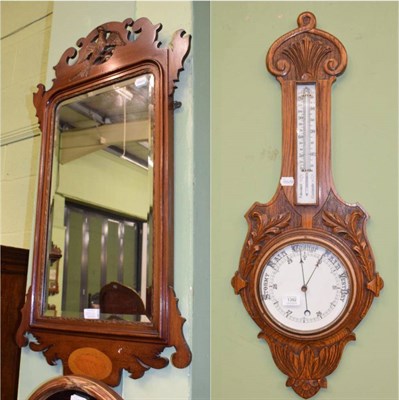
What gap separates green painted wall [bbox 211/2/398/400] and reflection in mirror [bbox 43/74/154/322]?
0.63 ft

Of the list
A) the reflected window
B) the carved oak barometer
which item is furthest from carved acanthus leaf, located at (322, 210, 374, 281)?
the reflected window

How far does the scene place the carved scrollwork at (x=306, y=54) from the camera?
131 centimetres

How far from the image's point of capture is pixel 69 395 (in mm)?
1339

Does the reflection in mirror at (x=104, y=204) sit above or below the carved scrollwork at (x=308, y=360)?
above

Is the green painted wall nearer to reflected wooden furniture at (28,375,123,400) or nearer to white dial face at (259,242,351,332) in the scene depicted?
white dial face at (259,242,351,332)

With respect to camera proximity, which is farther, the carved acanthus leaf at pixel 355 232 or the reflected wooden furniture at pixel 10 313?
the reflected wooden furniture at pixel 10 313

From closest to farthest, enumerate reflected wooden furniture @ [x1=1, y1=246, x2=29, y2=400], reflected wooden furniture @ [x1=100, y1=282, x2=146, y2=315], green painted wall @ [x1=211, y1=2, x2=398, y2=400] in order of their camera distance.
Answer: green painted wall @ [x1=211, y1=2, x2=398, y2=400], reflected wooden furniture @ [x1=100, y1=282, x2=146, y2=315], reflected wooden furniture @ [x1=1, y1=246, x2=29, y2=400]

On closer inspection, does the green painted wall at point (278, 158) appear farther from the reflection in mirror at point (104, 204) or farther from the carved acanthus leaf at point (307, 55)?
the reflection in mirror at point (104, 204)

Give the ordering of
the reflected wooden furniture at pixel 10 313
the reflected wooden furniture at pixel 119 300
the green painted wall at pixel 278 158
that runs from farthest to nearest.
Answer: the reflected wooden furniture at pixel 10 313 → the reflected wooden furniture at pixel 119 300 → the green painted wall at pixel 278 158

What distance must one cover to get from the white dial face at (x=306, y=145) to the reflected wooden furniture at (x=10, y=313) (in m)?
1.16

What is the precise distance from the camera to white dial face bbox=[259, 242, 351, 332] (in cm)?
124

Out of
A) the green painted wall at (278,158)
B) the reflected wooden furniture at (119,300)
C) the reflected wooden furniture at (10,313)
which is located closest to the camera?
the green painted wall at (278,158)

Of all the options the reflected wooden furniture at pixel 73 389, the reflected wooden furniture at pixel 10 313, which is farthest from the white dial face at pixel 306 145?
the reflected wooden furniture at pixel 10 313

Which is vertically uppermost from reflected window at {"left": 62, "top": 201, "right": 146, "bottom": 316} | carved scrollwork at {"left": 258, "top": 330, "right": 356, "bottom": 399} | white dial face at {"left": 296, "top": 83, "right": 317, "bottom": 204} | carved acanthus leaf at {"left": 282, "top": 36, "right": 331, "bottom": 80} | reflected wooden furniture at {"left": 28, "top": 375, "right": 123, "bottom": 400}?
carved acanthus leaf at {"left": 282, "top": 36, "right": 331, "bottom": 80}
